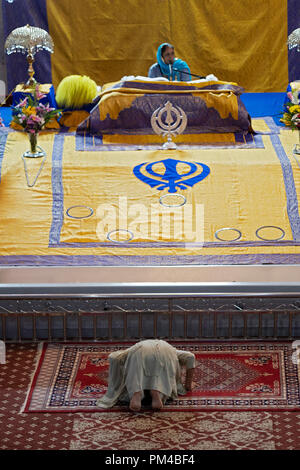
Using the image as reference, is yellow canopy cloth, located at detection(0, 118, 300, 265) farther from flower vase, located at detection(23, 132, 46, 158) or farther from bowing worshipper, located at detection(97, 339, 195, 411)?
bowing worshipper, located at detection(97, 339, 195, 411)

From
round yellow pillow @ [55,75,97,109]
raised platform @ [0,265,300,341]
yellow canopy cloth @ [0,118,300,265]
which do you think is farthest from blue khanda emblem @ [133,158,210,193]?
round yellow pillow @ [55,75,97,109]

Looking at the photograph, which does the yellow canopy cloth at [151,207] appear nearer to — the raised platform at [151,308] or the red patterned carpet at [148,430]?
the raised platform at [151,308]

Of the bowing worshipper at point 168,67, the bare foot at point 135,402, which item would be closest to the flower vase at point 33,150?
the bowing worshipper at point 168,67

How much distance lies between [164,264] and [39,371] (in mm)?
1200

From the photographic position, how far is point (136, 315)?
19.5 ft

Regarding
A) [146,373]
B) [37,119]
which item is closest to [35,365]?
[146,373]

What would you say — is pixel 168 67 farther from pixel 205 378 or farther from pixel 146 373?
pixel 146 373

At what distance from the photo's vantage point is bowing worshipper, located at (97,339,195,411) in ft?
17.0

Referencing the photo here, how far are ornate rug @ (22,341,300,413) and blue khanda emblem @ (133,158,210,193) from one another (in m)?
1.60

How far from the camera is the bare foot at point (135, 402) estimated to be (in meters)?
5.14

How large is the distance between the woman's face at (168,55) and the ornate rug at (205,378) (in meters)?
3.89

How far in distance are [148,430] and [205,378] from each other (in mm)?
691

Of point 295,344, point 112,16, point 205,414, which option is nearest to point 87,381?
point 205,414

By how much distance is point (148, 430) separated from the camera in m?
4.97
